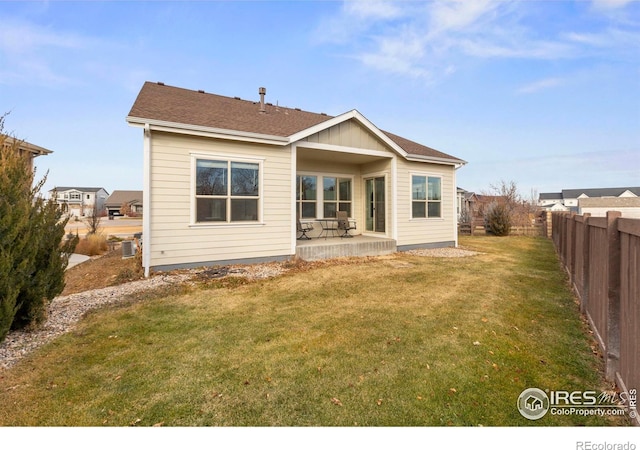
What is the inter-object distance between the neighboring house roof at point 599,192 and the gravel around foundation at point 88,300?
77.4 m

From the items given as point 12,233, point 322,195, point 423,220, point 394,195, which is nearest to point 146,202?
point 12,233

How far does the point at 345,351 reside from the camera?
118 inches

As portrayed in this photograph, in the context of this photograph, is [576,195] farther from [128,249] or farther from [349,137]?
[128,249]

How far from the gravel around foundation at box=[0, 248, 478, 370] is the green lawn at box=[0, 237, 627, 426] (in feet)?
0.79

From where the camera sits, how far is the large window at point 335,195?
10.9 meters

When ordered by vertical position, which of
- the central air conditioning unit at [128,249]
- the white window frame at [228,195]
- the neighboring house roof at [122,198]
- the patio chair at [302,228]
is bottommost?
the central air conditioning unit at [128,249]

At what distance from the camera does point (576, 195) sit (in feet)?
221

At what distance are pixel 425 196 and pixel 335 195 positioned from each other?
11.0 ft

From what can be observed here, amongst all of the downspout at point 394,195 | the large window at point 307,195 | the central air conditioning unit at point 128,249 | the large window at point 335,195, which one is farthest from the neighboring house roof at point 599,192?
the central air conditioning unit at point 128,249

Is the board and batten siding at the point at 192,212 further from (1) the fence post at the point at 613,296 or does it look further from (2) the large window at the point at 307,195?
(1) the fence post at the point at 613,296

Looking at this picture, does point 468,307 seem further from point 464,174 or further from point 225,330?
point 464,174

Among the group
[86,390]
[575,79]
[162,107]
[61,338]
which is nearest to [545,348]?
[86,390]

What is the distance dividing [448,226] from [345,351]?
9594 mm

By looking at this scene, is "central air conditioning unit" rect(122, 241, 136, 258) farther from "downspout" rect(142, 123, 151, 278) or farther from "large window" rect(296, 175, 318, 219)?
"large window" rect(296, 175, 318, 219)
